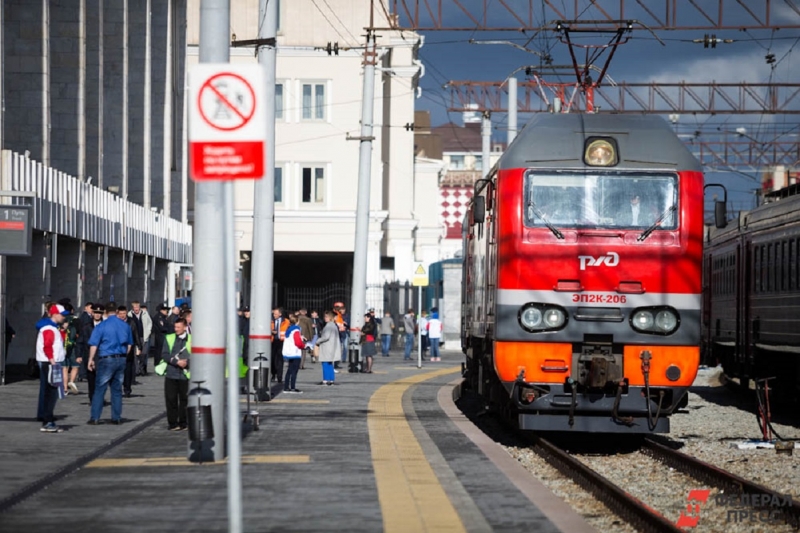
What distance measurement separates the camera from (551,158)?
18.5m

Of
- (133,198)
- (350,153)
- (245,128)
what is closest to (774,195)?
(245,128)

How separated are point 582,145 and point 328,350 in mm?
14283

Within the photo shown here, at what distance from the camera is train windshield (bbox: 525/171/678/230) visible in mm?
18359

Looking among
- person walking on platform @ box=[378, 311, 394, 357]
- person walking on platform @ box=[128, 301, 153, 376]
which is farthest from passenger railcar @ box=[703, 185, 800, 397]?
person walking on platform @ box=[378, 311, 394, 357]

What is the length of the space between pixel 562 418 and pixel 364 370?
2341cm

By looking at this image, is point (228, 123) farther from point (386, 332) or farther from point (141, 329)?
point (386, 332)

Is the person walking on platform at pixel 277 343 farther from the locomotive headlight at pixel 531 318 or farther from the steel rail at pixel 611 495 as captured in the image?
the locomotive headlight at pixel 531 318

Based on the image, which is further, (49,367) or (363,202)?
(363,202)

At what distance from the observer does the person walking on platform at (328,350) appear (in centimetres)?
3198

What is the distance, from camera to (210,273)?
52.1 ft

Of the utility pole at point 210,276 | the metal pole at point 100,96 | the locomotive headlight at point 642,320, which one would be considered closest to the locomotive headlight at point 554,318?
the locomotive headlight at point 642,320

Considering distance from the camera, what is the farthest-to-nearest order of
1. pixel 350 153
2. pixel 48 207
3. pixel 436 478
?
1. pixel 350 153
2. pixel 48 207
3. pixel 436 478

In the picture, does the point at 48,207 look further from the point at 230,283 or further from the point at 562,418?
the point at 230,283

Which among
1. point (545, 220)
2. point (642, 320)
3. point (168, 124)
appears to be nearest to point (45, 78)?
point (168, 124)
